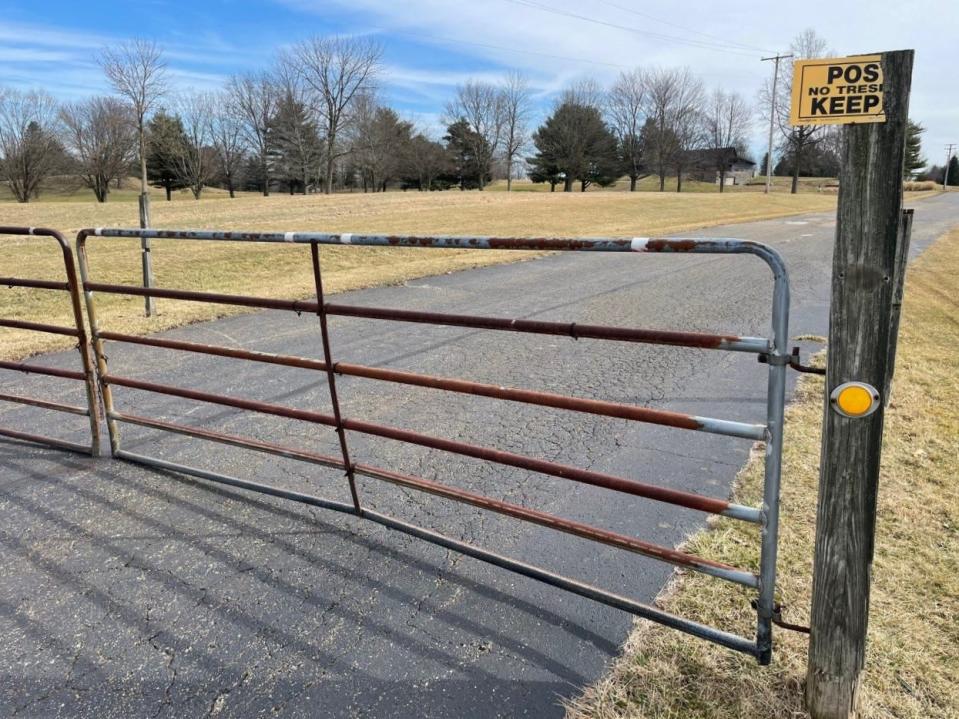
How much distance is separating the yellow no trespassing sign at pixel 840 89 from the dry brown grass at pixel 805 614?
1686 mm

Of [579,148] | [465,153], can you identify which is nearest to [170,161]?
[465,153]

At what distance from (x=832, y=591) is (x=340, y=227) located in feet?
64.0

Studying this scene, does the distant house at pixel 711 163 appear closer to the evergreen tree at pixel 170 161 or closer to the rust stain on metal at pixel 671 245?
the evergreen tree at pixel 170 161

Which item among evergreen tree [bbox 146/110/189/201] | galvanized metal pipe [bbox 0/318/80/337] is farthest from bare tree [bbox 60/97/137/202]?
galvanized metal pipe [bbox 0/318/80/337]

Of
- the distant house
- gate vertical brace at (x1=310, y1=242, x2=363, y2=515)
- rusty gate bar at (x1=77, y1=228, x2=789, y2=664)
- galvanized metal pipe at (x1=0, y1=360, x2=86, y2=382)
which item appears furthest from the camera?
the distant house

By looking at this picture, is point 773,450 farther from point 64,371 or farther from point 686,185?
point 686,185

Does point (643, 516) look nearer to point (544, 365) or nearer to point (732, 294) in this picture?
point (544, 365)

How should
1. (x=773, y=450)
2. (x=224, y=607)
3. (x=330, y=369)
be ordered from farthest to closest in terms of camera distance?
(x=330, y=369) → (x=224, y=607) → (x=773, y=450)

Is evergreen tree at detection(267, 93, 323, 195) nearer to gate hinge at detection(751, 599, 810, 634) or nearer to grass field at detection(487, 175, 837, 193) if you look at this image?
grass field at detection(487, 175, 837, 193)

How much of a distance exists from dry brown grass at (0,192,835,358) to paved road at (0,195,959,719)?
3283 mm

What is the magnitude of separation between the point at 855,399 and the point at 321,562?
210 cm

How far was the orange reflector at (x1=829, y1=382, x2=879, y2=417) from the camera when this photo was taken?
1.78 meters

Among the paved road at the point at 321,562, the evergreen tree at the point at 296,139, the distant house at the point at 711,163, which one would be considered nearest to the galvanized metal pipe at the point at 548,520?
the paved road at the point at 321,562

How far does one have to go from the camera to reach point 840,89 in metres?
1.67
